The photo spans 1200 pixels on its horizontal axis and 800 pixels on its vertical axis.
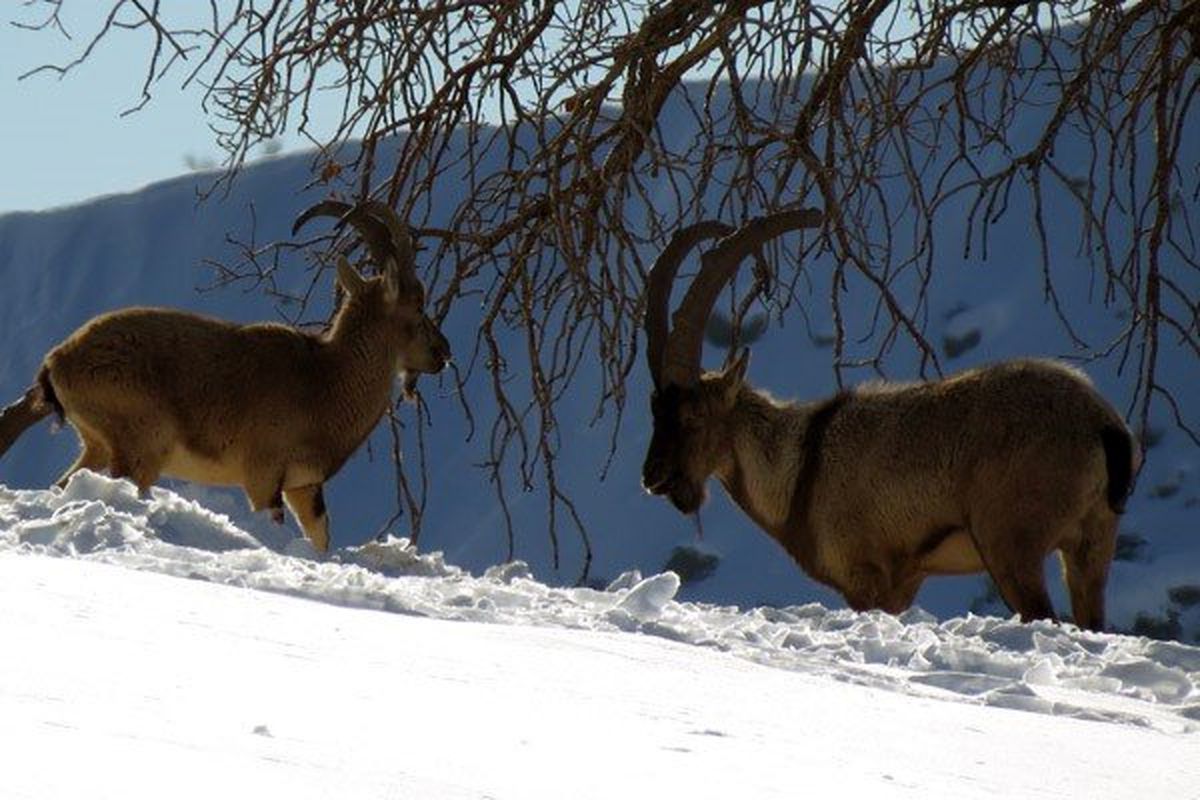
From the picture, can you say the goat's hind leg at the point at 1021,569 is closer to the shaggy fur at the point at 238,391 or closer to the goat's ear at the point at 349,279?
the shaggy fur at the point at 238,391

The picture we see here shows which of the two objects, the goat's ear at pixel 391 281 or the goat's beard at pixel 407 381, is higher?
the goat's ear at pixel 391 281

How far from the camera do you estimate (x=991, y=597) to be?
26.8 meters

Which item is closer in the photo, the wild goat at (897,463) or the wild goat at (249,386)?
the wild goat at (897,463)

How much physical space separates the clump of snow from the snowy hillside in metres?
16.1

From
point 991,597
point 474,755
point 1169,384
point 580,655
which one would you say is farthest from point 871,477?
point 1169,384

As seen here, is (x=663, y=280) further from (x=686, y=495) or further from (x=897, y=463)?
(x=897, y=463)

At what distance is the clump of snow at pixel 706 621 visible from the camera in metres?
3.93

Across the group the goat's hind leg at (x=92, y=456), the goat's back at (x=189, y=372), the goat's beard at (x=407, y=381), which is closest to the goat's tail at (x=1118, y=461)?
the goat's beard at (x=407, y=381)

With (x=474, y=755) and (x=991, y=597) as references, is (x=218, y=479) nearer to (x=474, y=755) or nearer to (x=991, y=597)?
(x=474, y=755)

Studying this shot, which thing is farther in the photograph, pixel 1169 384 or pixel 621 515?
pixel 621 515

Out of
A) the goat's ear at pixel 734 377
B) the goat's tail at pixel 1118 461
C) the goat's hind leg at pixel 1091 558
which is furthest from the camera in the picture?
the goat's ear at pixel 734 377

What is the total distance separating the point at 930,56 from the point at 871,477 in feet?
8.45

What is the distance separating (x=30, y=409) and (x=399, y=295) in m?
1.86

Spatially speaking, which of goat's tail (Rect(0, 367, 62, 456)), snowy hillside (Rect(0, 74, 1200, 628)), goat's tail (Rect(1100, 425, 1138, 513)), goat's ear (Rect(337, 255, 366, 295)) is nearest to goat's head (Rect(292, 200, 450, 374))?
goat's ear (Rect(337, 255, 366, 295))
